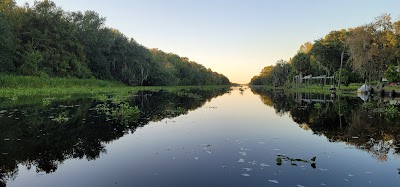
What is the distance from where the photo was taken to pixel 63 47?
74750mm

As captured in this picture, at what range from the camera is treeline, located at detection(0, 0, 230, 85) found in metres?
60.2

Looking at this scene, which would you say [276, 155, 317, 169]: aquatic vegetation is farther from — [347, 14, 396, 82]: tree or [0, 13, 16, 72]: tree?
[0, 13, 16, 72]: tree

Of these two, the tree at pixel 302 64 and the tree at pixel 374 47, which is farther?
the tree at pixel 302 64

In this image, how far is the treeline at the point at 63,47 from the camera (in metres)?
60.2

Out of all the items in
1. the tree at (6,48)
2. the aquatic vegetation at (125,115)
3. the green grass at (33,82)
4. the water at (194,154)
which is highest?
the tree at (6,48)

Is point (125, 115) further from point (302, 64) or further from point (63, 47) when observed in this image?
point (302, 64)

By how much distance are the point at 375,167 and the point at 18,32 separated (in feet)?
242

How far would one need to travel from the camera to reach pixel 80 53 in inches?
3174

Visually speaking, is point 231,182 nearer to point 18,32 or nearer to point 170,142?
point 170,142

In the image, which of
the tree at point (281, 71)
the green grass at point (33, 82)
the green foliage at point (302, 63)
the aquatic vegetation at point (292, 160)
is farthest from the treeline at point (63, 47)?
the tree at point (281, 71)

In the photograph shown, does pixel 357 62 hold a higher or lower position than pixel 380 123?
higher

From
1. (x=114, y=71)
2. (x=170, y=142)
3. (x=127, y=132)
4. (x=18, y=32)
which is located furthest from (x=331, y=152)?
A: (x=114, y=71)

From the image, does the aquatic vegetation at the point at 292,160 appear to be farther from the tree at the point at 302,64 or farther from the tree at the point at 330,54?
the tree at the point at 302,64

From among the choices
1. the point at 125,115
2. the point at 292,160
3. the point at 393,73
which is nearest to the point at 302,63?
the point at 393,73
